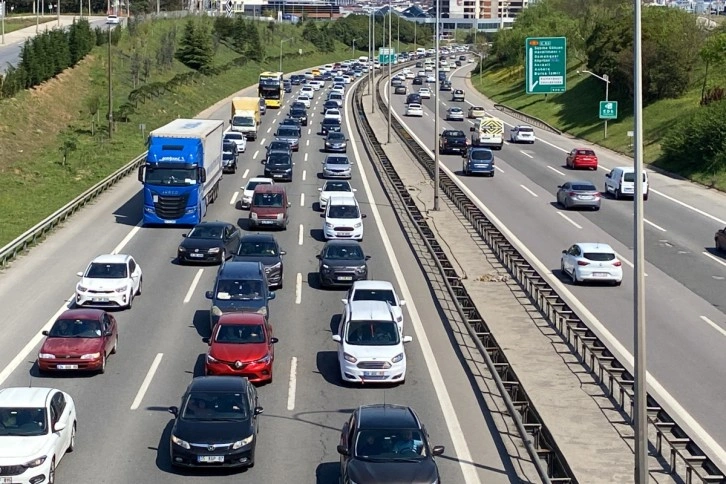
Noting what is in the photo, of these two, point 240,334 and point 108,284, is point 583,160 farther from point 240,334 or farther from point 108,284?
point 240,334

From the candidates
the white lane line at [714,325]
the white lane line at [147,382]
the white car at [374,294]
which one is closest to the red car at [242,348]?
the white lane line at [147,382]

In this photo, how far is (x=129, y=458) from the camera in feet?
67.2

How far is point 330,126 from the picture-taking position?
80.9m

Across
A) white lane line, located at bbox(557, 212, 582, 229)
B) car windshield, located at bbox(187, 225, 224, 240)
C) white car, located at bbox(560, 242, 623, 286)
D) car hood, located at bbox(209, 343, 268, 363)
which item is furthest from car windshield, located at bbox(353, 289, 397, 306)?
white lane line, located at bbox(557, 212, 582, 229)

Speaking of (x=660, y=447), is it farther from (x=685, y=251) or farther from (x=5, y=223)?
(x=5, y=223)

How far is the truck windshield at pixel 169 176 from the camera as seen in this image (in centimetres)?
4400

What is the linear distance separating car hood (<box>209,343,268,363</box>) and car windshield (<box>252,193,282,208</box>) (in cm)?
2001

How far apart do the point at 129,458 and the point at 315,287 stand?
15.8 metres

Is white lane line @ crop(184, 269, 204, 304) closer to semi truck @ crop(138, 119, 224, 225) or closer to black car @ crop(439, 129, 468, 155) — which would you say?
semi truck @ crop(138, 119, 224, 225)

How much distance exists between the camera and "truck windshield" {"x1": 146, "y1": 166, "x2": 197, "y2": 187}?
44000 millimetres

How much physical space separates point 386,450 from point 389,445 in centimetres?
13

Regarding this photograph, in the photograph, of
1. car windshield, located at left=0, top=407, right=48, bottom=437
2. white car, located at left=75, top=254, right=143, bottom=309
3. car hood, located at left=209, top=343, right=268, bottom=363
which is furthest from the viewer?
white car, located at left=75, top=254, right=143, bottom=309

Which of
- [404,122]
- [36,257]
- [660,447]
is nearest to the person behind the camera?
[660,447]

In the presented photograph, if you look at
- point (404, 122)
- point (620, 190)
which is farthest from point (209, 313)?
point (404, 122)
